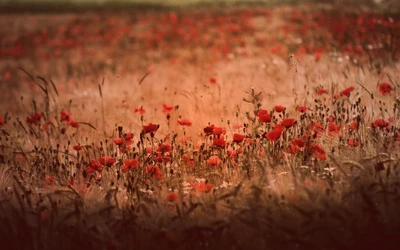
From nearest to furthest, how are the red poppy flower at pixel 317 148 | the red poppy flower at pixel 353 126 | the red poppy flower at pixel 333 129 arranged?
the red poppy flower at pixel 317 148 → the red poppy flower at pixel 333 129 → the red poppy flower at pixel 353 126

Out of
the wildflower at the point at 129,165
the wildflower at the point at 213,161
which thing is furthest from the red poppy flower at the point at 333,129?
the wildflower at the point at 129,165

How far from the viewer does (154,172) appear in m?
3.33

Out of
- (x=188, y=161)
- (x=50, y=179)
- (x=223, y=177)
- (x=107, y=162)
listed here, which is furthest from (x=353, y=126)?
(x=50, y=179)

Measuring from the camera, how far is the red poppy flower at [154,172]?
3.31m

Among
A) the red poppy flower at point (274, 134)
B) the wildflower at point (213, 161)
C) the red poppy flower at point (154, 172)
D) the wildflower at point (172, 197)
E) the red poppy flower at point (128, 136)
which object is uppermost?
the red poppy flower at point (128, 136)

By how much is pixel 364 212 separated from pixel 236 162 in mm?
905

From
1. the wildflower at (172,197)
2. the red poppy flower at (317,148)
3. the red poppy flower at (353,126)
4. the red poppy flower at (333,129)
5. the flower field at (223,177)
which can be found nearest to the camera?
the flower field at (223,177)

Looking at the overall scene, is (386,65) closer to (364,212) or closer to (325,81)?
(325,81)

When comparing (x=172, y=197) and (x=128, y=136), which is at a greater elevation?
(x=128, y=136)

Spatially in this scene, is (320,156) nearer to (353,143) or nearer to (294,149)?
(294,149)

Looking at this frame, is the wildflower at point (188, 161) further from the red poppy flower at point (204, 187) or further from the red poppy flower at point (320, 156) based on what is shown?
the red poppy flower at point (320, 156)

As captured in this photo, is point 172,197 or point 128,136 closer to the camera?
point 172,197

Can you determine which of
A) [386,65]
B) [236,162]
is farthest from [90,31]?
[236,162]

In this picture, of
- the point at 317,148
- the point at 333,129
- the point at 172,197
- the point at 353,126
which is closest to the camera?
the point at 172,197
